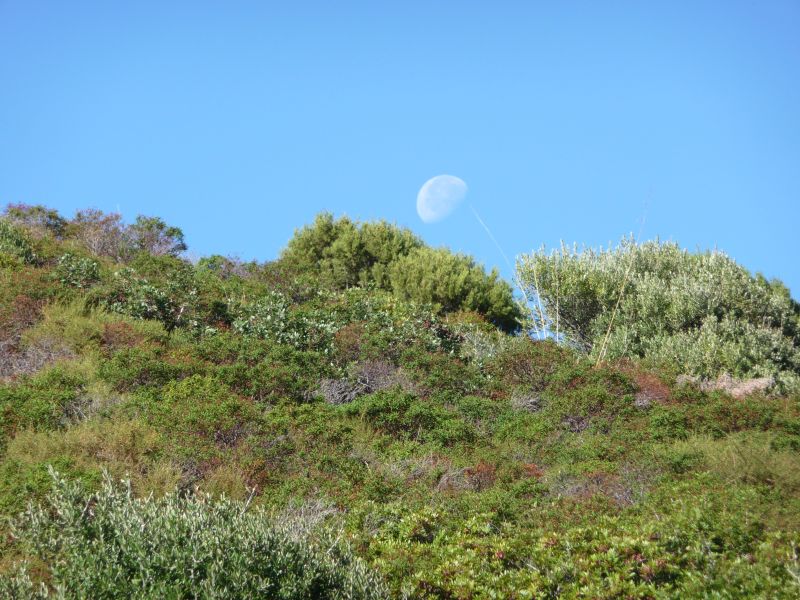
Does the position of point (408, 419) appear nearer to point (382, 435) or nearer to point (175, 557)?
point (382, 435)

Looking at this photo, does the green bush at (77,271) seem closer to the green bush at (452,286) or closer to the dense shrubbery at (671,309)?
the green bush at (452,286)

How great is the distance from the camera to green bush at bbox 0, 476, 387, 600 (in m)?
6.36

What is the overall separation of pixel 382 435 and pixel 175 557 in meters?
7.76

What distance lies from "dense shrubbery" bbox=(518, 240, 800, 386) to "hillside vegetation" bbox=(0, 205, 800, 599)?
9cm

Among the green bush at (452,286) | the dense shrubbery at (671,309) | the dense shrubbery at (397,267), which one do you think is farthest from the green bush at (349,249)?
the dense shrubbery at (671,309)

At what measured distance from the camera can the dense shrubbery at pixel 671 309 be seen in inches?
909

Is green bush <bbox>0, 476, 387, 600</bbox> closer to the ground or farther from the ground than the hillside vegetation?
closer to the ground

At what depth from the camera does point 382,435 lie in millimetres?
14211

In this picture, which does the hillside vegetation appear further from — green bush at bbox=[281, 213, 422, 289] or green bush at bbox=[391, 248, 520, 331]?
green bush at bbox=[281, 213, 422, 289]

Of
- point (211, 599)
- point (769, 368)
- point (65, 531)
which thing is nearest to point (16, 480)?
point (65, 531)

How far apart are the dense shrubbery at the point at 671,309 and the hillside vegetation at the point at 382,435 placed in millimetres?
93

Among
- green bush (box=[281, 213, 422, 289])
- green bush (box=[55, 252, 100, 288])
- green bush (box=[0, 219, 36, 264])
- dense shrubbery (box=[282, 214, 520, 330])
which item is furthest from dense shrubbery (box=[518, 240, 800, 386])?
green bush (box=[0, 219, 36, 264])

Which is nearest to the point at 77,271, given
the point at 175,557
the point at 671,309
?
the point at 175,557

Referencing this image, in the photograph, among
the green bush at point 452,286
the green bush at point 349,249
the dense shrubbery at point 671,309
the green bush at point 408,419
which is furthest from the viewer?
the green bush at point 349,249
